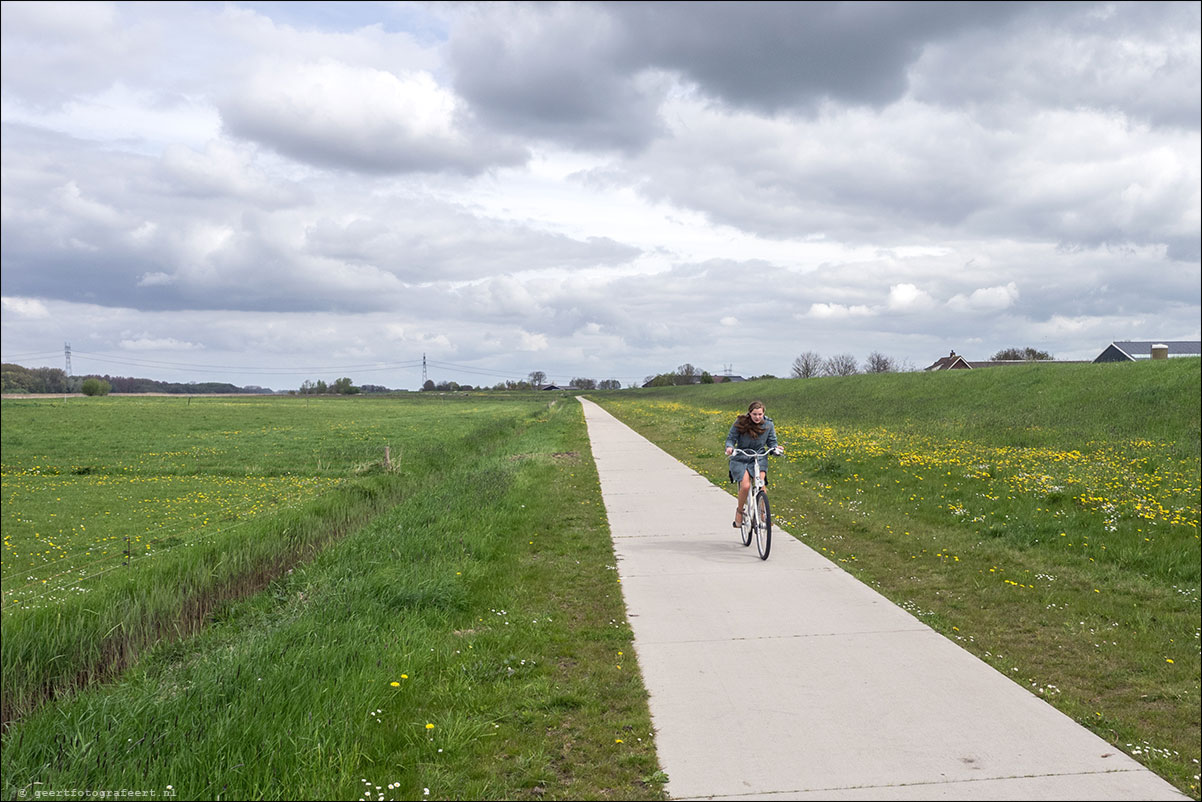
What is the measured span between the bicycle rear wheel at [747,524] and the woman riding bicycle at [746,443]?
61 mm

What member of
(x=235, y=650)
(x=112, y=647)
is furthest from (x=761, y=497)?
(x=112, y=647)

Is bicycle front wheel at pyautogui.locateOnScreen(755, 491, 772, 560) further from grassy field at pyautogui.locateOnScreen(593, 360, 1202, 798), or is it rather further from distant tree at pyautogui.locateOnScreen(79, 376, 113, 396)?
distant tree at pyautogui.locateOnScreen(79, 376, 113, 396)

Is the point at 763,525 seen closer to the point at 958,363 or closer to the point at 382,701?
the point at 382,701

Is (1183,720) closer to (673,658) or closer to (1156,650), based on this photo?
(1156,650)

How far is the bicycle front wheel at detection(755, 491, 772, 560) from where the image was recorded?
8.46m

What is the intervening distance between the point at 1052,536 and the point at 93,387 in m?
110

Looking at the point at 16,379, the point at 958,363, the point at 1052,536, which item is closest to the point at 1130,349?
the point at 958,363

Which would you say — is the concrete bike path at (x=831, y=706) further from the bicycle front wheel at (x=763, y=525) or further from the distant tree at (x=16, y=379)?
the distant tree at (x=16, y=379)

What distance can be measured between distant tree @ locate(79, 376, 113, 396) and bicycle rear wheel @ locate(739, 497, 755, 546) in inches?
4177

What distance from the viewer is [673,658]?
17.7 ft

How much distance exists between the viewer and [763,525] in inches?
341

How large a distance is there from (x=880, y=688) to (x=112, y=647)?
6.93m

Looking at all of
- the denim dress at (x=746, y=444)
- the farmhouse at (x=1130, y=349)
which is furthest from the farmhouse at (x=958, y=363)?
the denim dress at (x=746, y=444)

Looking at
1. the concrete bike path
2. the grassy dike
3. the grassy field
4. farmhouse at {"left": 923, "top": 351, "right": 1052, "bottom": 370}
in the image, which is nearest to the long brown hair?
the grassy field
